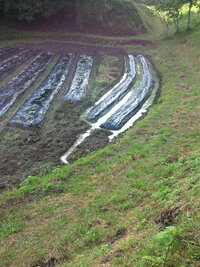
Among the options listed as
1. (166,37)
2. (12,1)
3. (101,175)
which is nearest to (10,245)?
(101,175)

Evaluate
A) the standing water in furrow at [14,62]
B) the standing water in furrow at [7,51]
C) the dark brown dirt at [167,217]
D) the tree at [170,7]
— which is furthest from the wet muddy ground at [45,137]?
the tree at [170,7]

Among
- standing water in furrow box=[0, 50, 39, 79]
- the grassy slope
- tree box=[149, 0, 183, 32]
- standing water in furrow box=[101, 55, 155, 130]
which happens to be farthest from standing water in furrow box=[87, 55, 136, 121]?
tree box=[149, 0, 183, 32]

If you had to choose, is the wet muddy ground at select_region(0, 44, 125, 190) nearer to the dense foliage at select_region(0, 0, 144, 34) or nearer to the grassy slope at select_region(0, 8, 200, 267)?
the grassy slope at select_region(0, 8, 200, 267)

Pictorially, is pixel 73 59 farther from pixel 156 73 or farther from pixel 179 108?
pixel 179 108

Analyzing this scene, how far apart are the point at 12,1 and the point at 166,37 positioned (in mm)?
23475

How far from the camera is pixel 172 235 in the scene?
7777 mm

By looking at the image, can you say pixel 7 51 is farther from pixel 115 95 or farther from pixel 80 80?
pixel 115 95

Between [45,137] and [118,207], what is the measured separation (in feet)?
26.9

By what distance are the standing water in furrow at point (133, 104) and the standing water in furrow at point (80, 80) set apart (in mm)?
4104

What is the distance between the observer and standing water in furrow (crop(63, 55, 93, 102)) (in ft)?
79.8

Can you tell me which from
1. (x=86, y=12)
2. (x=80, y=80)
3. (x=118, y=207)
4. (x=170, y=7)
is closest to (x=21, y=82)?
(x=80, y=80)

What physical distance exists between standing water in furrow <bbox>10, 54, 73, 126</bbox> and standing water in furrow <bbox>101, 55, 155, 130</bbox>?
5248 millimetres

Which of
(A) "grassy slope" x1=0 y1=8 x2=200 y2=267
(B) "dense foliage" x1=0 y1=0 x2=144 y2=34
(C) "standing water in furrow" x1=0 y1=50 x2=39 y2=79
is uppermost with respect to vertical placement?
(B) "dense foliage" x1=0 y1=0 x2=144 y2=34

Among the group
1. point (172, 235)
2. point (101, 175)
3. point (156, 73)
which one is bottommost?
point (101, 175)
